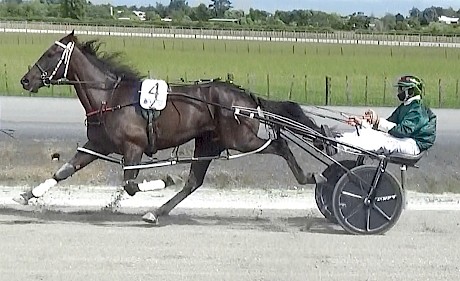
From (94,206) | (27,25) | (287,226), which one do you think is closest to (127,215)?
(94,206)

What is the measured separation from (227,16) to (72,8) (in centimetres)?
4743

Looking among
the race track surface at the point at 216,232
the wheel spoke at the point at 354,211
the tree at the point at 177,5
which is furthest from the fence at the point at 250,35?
the tree at the point at 177,5

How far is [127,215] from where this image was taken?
9680 mm

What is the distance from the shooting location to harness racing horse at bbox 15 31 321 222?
8.93m

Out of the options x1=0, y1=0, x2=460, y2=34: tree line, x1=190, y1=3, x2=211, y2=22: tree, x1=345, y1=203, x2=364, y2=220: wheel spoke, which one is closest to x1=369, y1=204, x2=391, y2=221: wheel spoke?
x1=345, y1=203, x2=364, y2=220: wheel spoke

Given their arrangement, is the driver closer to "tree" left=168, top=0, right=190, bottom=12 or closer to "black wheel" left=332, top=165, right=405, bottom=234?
"black wheel" left=332, top=165, right=405, bottom=234

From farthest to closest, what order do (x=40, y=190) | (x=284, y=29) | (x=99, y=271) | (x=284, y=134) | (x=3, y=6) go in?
(x=3, y=6), (x=284, y=29), (x=284, y=134), (x=40, y=190), (x=99, y=271)

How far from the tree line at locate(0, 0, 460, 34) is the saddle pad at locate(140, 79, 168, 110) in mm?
79716

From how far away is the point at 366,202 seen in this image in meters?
8.72

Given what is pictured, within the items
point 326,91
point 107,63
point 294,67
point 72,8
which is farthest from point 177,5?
point 107,63

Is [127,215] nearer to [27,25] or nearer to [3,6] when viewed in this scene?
[27,25]

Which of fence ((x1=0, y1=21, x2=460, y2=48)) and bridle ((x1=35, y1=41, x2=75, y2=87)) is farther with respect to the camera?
fence ((x1=0, y1=21, x2=460, y2=48))

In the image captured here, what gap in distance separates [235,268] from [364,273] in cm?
98

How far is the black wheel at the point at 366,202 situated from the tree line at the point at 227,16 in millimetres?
80362
